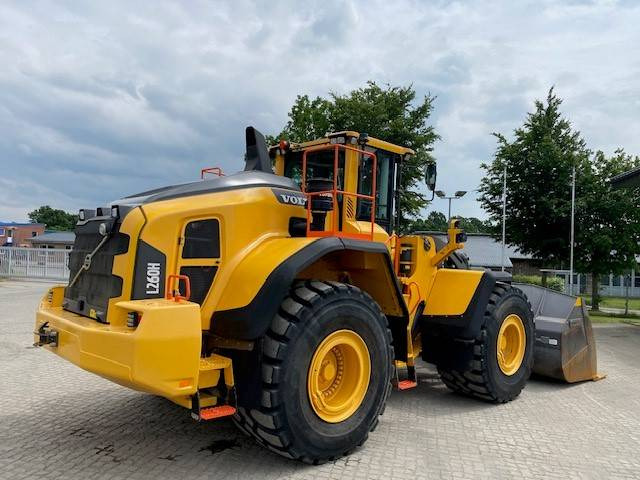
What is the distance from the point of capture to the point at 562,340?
7.06 meters

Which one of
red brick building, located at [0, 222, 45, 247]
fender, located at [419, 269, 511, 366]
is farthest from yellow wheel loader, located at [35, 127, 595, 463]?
red brick building, located at [0, 222, 45, 247]

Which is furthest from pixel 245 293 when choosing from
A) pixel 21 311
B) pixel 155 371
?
pixel 21 311

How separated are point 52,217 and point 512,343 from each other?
10139 cm

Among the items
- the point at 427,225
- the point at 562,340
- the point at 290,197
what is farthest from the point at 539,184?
the point at 290,197

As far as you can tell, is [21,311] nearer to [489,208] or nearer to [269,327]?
[269,327]

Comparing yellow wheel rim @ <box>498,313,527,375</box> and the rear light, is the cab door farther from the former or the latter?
yellow wheel rim @ <box>498,313,527,375</box>

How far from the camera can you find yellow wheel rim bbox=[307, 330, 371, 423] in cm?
420

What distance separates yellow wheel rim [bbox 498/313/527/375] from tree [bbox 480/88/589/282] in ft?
43.6

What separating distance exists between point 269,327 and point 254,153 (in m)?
1.94

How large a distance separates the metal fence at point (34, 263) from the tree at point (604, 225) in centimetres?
2101

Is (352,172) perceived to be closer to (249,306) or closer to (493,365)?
(249,306)

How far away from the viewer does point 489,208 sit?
67.2ft

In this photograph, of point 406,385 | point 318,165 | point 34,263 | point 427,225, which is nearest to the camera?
point 406,385

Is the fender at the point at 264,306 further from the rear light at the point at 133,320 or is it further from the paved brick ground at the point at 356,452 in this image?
the paved brick ground at the point at 356,452
